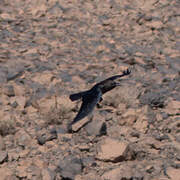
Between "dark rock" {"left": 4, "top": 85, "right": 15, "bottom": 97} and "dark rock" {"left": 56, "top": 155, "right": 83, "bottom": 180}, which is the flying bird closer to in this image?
"dark rock" {"left": 56, "top": 155, "right": 83, "bottom": 180}

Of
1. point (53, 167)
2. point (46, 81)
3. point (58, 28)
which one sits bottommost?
point (53, 167)

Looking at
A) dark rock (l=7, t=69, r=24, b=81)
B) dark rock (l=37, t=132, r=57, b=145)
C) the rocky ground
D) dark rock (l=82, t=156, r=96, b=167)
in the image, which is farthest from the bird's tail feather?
dark rock (l=7, t=69, r=24, b=81)

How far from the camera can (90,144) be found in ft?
19.3

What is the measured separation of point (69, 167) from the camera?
527 cm

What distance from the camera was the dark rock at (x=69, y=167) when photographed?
5.15 m

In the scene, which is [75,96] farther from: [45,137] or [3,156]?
[3,156]

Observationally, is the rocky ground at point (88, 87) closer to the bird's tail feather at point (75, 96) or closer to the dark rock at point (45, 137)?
the dark rock at point (45, 137)

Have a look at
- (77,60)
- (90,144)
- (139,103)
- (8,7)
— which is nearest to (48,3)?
(8,7)

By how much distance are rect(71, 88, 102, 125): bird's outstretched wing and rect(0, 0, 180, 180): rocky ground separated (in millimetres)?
337

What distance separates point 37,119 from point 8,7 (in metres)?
5.83

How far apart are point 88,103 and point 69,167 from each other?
1289 millimetres

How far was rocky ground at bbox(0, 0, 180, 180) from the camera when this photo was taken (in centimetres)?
541

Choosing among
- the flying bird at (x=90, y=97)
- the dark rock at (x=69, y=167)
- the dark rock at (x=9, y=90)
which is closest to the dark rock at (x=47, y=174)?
the dark rock at (x=69, y=167)

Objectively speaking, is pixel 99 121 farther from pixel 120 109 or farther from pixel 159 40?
pixel 159 40
